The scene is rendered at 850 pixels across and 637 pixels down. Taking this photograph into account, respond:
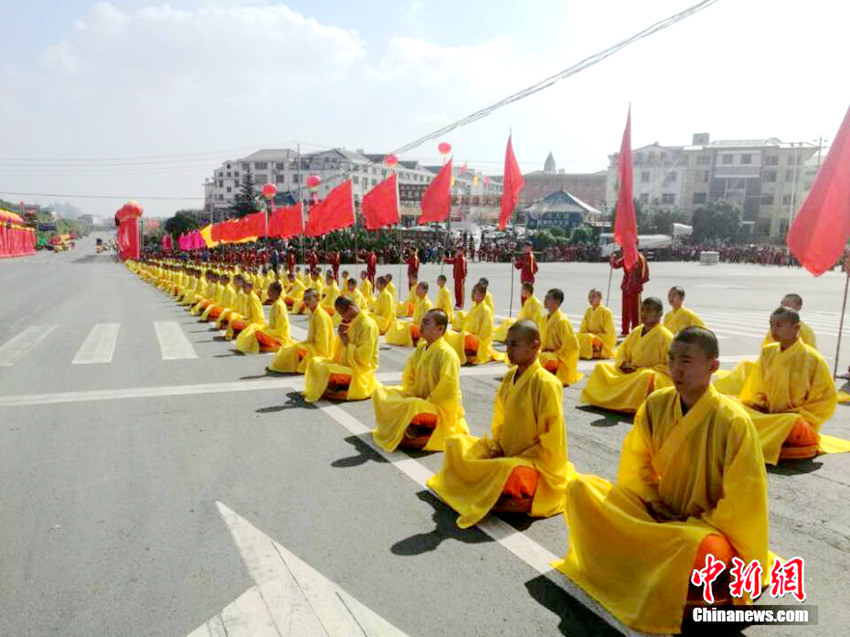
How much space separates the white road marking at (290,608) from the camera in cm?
321

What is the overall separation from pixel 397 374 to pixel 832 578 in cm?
673

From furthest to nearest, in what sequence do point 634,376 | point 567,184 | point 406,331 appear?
point 567,184
point 406,331
point 634,376

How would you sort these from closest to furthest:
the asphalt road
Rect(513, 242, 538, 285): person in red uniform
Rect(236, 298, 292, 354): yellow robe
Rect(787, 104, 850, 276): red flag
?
the asphalt road < Rect(787, 104, 850, 276): red flag < Rect(236, 298, 292, 354): yellow robe < Rect(513, 242, 538, 285): person in red uniform

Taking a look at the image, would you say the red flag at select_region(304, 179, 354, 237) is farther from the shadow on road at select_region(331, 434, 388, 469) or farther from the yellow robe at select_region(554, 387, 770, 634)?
the yellow robe at select_region(554, 387, 770, 634)

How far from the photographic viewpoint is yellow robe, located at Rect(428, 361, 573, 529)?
175 inches

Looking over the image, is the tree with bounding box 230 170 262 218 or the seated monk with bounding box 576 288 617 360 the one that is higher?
the tree with bounding box 230 170 262 218

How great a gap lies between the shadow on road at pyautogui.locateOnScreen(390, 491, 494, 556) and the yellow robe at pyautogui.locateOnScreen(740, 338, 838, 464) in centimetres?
309

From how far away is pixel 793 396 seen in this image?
5902 millimetres

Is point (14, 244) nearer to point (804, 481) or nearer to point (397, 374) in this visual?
point (397, 374)

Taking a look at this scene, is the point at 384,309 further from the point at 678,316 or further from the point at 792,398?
the point at 792,398

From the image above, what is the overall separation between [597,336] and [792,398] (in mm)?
5207

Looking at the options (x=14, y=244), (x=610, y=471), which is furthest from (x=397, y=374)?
(x=14, y=244)

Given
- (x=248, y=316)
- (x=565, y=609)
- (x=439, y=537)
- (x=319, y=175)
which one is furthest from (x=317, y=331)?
(x=319, y=175)

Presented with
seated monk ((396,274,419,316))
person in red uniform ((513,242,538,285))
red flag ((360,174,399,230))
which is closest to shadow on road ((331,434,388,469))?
seated monk ((396,274,419,316))
